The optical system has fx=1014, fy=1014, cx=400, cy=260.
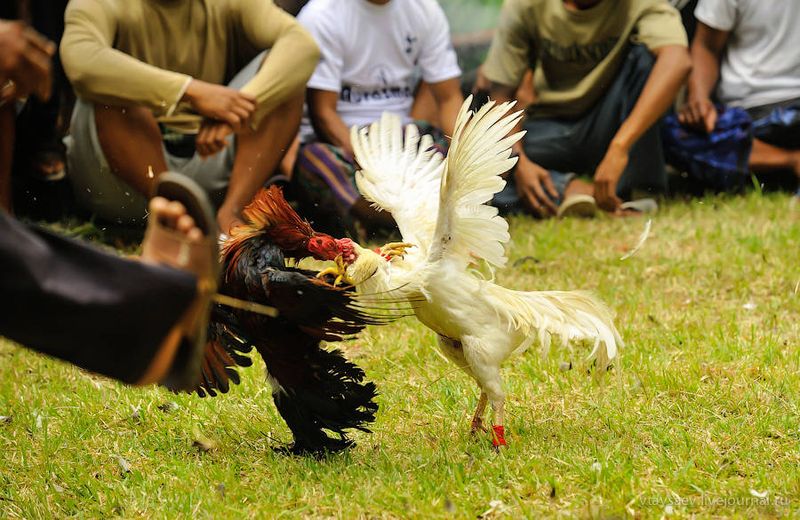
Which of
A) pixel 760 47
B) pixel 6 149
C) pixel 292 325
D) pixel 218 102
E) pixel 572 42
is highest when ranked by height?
pixel 292 325

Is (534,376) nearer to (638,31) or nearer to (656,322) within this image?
(656,322)

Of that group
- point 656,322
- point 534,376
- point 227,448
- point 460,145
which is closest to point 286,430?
point 227,448

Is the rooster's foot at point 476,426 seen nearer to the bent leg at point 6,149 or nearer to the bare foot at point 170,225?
the bare foot at point 170,225

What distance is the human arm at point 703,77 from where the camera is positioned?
5.49m

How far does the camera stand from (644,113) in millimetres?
5086

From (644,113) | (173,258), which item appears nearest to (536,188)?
(644,113)

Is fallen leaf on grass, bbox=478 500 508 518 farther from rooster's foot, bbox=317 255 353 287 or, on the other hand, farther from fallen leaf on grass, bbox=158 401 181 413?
fallen leaf on grass, bbox=158 401 181 413

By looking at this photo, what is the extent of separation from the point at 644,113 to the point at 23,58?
369cm

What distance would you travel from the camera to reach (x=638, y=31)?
5.29 m

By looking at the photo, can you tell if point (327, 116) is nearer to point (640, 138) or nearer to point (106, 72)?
point (106, 72)

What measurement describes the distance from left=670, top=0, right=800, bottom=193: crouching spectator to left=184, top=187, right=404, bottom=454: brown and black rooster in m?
3.56

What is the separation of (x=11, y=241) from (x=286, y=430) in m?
1.22

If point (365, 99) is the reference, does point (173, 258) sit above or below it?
above

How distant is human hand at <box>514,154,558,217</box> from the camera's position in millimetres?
5203
